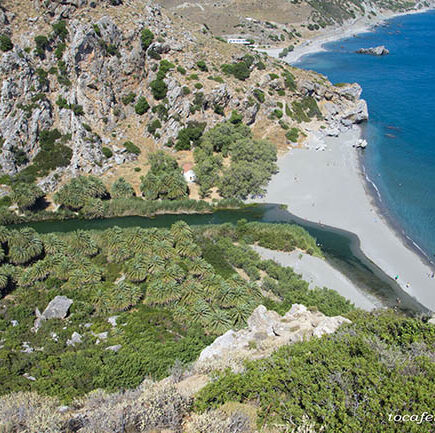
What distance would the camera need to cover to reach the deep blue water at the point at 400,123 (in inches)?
2813

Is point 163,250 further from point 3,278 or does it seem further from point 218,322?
point 3,278


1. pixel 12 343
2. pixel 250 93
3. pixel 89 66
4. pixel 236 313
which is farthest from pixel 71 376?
pixel 250 93

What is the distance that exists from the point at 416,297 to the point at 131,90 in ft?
265

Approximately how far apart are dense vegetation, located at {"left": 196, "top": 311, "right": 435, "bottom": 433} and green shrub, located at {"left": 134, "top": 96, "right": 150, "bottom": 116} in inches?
3105

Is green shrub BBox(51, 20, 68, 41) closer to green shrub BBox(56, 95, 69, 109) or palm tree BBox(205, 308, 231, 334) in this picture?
green shrub BBox(56, 95, 69, 109)

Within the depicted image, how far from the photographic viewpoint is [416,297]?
51.2 meters

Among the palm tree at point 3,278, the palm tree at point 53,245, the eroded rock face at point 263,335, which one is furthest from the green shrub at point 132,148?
the eroded rock face at point 263,335

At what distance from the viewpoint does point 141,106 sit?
91688 mm

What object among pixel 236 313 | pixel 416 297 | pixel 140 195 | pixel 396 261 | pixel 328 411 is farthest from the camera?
pixel 140 195

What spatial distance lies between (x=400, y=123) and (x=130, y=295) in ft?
323

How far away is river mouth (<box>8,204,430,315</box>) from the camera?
51750 millimetres

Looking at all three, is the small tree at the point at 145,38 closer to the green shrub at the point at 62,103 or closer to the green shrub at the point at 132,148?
the green shrub at the point at 62,103

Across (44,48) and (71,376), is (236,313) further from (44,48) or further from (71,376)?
(44,48)

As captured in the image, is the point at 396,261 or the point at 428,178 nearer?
the point at 396,261
